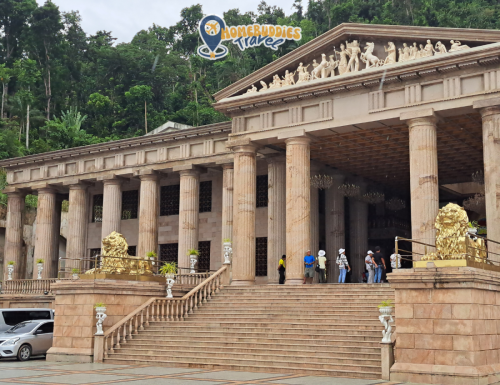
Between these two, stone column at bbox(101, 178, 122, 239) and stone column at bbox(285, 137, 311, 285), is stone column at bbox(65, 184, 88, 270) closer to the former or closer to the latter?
stone column at bbox(101, 178, 122, 239)

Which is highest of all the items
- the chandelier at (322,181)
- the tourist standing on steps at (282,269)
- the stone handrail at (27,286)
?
the chandelier at (322,181)

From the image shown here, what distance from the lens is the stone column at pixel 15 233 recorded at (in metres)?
40.0

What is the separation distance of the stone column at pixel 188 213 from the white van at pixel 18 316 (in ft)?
29.7

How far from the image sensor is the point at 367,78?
85.3 ft

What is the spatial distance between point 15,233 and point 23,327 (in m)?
18.8

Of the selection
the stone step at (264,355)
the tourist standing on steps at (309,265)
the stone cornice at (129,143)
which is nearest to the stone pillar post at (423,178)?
the tourist standing on steps at (309,265)

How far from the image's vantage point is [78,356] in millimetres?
20797

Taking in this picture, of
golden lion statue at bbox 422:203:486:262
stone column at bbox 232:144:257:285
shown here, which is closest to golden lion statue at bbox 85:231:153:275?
stone column at bbox 232:144:257:285

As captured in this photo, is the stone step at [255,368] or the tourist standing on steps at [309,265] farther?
the tourist standing on steps at [309,265]

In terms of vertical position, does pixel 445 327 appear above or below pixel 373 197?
below

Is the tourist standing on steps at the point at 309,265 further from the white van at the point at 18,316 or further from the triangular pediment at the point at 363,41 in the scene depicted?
the white van at the point at 18,316

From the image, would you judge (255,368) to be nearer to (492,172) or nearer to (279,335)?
(279,335)

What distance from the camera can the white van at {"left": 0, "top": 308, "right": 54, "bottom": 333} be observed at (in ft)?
81.8

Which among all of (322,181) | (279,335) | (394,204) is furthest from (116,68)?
(279,335)
